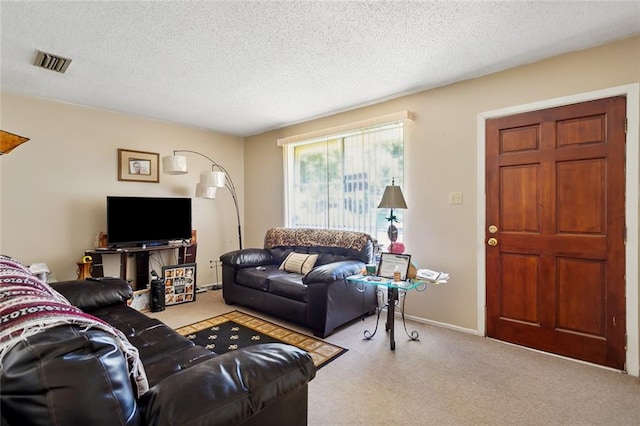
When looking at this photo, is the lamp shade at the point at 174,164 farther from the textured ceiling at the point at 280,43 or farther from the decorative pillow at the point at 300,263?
the decorative pillow at the point at 300,263

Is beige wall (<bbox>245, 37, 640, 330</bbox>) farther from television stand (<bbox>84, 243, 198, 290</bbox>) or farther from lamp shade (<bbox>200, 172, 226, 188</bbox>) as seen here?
television stand (<bbox>84, 243, 198, 290</bbox>)

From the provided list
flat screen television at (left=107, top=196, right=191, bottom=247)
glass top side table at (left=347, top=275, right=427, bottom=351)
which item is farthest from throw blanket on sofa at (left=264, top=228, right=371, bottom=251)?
flat screen television at (left=107, top=196, right=191, bottom=247)

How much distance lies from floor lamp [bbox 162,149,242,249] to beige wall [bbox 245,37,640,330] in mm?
2202

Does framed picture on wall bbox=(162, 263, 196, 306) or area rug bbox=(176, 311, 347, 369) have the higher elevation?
framed picture on wall bbox=(162, 263, 196, 306)

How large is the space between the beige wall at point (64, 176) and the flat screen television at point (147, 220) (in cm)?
13

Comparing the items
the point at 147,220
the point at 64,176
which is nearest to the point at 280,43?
the point at 147,220

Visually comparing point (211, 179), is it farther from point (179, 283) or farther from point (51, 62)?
point (51, 62)

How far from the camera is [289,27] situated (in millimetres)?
2137

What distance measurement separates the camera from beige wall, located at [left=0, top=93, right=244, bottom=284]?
3260mm

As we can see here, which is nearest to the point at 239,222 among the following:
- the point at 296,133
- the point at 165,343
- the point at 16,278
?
the point at 296,133

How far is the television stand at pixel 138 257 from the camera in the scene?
3.56 m

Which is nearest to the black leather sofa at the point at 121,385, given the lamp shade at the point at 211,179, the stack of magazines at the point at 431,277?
the stack of magazines at the point at 431,277

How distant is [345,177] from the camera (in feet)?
13.0

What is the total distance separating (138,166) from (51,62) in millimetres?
1662
